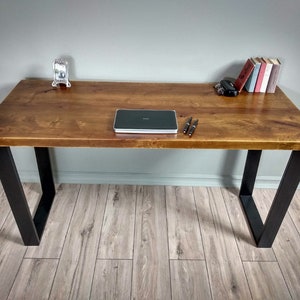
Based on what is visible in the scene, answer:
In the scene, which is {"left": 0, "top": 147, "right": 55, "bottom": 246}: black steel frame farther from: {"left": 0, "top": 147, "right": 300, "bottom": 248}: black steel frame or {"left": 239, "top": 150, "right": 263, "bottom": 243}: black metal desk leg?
{"left": 239, "top": 150, "right": 263, "bottom": 243}: black metal desk leg

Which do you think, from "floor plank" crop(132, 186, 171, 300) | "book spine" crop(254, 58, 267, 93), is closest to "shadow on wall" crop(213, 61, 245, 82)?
"book spine" crop(254, 58, 267, 93)

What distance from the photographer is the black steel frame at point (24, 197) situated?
4.44ft

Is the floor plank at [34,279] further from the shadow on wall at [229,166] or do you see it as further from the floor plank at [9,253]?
the shadow on wall at [229,166]

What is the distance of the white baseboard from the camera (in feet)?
6.72

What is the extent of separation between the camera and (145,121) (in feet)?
4.18

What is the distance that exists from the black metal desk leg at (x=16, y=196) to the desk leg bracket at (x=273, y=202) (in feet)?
4.03

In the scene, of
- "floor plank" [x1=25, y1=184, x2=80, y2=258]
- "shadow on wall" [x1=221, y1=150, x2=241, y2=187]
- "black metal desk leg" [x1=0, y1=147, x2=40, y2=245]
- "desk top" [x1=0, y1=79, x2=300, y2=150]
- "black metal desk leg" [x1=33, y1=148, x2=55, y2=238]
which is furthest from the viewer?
"shadow on wall" [x1=221, y1=150, x2=241, y2=187]

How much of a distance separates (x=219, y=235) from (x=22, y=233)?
42.8 inches

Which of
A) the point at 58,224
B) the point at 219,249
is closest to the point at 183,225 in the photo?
the point at 219,249

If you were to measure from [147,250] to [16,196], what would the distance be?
73 cm

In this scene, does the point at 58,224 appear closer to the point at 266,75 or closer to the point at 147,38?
the point at 147,38

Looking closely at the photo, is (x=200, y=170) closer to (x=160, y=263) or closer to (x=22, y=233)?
(x=160, y=263)

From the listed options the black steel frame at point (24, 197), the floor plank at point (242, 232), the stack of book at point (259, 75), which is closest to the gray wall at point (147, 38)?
the stack of book at point (259, 75)

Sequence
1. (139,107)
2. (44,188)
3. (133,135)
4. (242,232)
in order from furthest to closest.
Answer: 1. (44,188)
2. (242,232)
3. (139,107)
4. (133,135)
